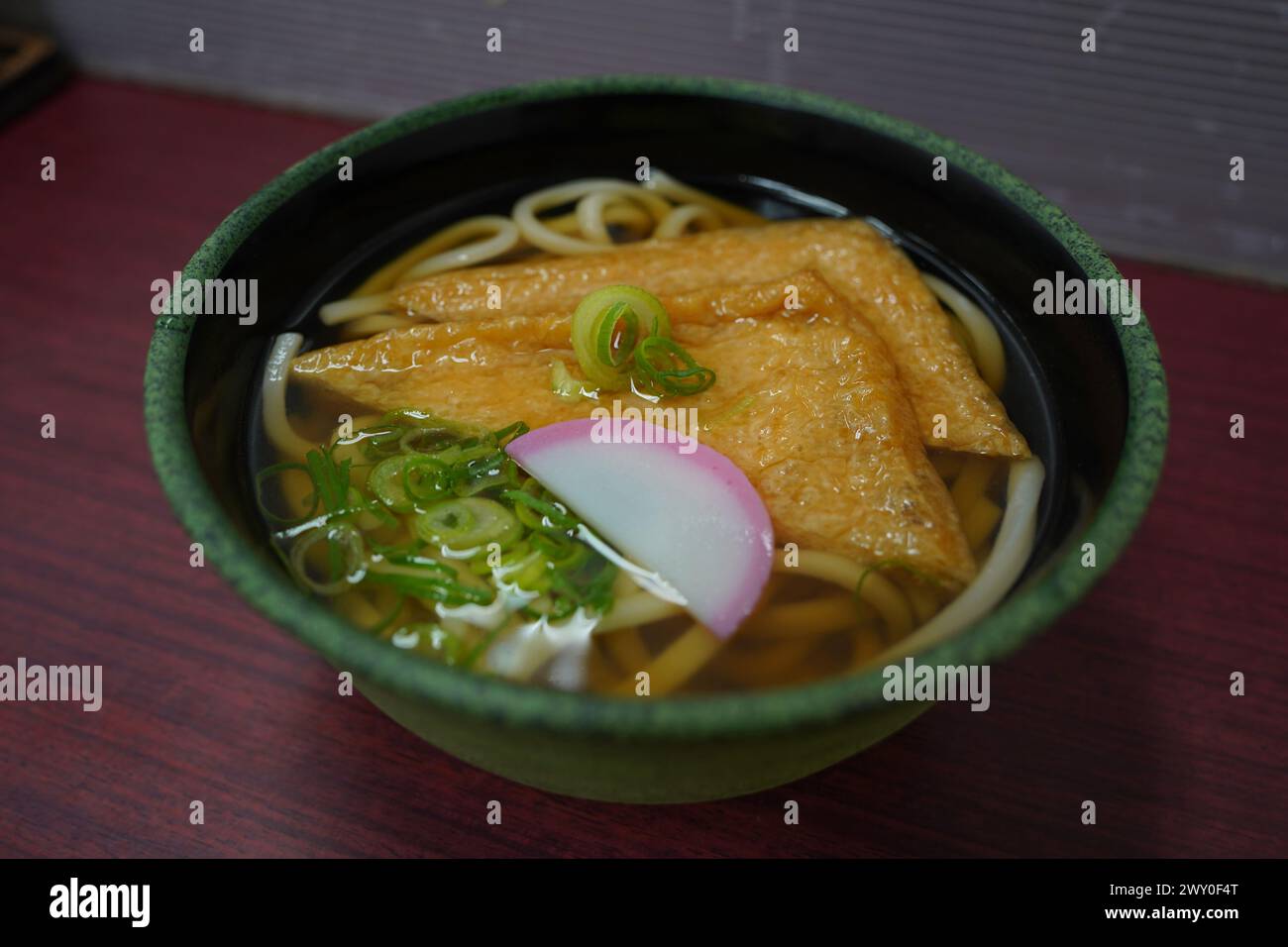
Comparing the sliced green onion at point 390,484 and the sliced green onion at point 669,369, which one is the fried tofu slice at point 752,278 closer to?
the sliced green onion at point 669,369

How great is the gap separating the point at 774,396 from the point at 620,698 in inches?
25.4

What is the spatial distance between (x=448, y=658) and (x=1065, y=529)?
76cm

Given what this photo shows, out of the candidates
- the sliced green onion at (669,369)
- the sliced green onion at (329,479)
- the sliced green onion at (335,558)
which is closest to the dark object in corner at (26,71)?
the sliced green onion at (329,479)

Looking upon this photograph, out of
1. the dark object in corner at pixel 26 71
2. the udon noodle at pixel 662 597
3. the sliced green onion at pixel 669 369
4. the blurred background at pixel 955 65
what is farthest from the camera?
the dark object in corner at pixel 26 71

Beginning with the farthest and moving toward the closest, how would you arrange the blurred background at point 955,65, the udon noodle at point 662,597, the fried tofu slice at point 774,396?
the blurred background at point 955,65, the fried tofu slice at point 774,396, the udon noodle at point 662,597

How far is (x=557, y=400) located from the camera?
1477 mm

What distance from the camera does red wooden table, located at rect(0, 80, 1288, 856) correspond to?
1.35 metres

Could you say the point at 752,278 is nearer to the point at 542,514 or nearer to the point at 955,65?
the point at 542,514

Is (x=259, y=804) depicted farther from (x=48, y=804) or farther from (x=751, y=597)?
(x=751, y=597)

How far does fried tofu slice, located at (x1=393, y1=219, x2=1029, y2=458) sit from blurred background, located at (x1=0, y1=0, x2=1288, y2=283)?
103 centimetres

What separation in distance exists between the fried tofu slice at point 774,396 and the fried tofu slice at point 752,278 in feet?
0.18

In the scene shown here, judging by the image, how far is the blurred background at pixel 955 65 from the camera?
90.8 inches

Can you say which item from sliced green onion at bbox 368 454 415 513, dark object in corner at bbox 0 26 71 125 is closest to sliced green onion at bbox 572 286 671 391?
sliced green onion at bbox 368 454 415 513

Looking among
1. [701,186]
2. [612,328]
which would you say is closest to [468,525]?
[612,328]
